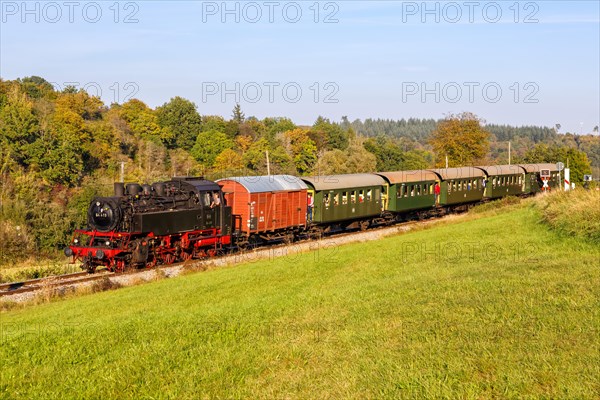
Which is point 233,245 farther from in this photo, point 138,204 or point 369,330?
point 369,330

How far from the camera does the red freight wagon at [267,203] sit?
28.3 m

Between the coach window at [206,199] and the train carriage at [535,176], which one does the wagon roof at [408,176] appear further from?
the train carriage at [535,176]

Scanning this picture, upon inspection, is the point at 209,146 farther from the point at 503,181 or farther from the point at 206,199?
the point at 206,199

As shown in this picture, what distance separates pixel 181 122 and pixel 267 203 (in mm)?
70680

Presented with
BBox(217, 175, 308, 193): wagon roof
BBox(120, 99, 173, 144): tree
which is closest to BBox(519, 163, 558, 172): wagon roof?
BBox(217, 175, 308, 193): wagon roof

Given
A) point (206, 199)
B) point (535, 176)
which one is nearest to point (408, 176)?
point (206, 199)

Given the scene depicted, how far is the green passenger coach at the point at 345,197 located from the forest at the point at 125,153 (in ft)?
37.3

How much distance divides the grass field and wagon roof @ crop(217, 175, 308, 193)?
13.3 meters

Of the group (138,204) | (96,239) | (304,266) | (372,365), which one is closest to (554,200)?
(304,266)

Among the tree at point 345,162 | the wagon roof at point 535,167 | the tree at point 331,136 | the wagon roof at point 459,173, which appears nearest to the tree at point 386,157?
the tree at point 331,136

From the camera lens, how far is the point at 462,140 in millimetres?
69250

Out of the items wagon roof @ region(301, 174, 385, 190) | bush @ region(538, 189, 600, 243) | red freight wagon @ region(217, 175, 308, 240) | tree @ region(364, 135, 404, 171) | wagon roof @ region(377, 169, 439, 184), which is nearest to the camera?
bush @ region(538, 189, 600, 243)

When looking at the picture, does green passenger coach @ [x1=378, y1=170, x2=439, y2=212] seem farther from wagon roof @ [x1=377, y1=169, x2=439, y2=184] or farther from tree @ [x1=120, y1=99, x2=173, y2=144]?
tree @ [x1=120, y1=99, x2=173, y2=144]

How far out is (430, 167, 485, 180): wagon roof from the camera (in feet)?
139
